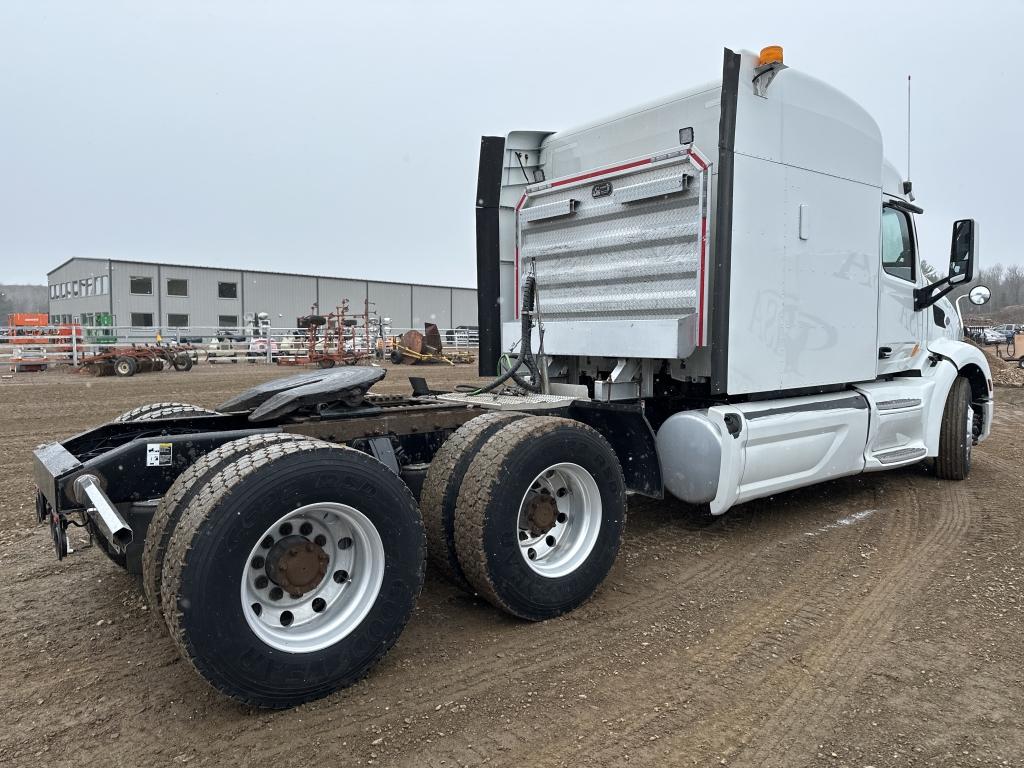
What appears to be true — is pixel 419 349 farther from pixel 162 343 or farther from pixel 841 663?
pixel 841 663

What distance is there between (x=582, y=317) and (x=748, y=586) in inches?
102

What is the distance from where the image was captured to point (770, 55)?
4.68 meters

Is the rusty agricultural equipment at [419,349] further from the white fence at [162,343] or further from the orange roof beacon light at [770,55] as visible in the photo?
the orange roof beacon light at [770,55]

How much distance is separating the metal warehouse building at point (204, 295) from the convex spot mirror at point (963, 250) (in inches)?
1654

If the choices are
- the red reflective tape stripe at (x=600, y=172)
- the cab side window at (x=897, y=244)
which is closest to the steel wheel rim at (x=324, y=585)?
the red reflective tape stripe at (x=600, y=172)

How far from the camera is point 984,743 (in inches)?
103


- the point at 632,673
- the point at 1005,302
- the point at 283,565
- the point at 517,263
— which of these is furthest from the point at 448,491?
the point at 1005,302

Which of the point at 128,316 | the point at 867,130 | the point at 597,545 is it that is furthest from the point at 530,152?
the point at 128,316


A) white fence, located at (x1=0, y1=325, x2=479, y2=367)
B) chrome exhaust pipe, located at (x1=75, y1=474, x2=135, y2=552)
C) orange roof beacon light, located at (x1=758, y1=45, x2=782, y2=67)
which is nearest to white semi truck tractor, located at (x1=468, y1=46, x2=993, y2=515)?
orange roof beacon light, located at (x1=758, y1=45, x2=782, y2=67)

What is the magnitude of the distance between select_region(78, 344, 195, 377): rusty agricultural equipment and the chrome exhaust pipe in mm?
18646

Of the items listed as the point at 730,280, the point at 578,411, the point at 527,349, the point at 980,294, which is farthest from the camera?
the point at 980,294

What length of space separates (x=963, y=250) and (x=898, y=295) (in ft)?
2.40

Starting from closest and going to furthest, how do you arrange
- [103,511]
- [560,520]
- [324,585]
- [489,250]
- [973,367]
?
[103,511] → [324,585] → [560,520] → [489,250] → [973,367]

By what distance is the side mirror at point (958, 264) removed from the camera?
6.37m
